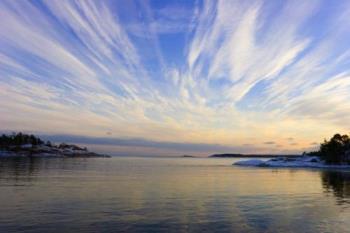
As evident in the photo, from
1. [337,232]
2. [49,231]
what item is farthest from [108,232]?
[337,232]

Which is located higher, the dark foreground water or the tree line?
the tree line

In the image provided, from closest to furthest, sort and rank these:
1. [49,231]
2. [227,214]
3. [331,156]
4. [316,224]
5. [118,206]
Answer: [49,231]
[316,224]
[227,214]
[118,206]
[331,156]

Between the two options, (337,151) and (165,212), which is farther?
(337,151)

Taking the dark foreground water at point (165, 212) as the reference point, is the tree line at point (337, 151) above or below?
above

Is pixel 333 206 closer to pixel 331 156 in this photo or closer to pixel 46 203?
pixel 46 203

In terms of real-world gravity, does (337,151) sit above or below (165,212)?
above

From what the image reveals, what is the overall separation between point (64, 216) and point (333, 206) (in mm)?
29614

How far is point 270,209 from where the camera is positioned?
42844 mm

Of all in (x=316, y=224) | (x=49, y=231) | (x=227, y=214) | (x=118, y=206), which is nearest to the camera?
(x=49, y=231)

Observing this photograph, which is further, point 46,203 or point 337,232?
point 46,203

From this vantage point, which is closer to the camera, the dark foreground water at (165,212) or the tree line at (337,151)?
the dark foreground water at (165,212)

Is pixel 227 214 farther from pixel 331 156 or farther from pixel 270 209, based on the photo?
pixel 331 156

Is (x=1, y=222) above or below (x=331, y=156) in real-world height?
below

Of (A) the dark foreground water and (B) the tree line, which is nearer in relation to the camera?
(A) the dark foreground water
